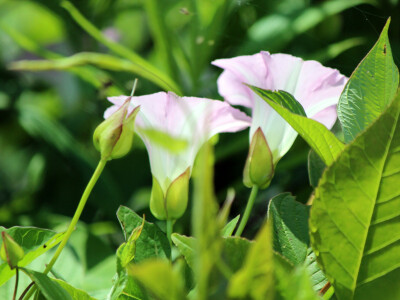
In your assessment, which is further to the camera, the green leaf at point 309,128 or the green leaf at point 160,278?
the green leaf at point 309,128

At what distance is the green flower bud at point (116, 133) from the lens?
352 mm

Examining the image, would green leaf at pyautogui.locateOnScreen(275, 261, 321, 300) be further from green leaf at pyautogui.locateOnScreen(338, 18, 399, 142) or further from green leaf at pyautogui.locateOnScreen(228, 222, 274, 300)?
green leaf at pyautogui.locateOnScreen(338, 18, 399, 142)

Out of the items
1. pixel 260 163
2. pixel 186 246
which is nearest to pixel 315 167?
pixel 260 163

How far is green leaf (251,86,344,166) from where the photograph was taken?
0.31 metres

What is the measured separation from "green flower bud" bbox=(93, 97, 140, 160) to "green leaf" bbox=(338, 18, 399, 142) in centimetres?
Result: 13

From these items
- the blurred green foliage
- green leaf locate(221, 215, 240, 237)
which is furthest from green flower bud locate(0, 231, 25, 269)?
the blurred green foliage

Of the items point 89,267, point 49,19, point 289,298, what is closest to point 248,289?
point 289,298

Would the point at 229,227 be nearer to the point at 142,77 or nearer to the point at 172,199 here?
the point at 172,199

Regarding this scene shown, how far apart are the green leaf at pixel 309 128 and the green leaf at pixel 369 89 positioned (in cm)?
1

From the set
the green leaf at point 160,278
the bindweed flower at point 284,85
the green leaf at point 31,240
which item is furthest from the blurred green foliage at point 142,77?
the green leaf at point 160,278

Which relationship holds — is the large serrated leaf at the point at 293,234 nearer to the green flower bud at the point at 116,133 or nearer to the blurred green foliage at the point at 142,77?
the green flower bud at the point at 116,133

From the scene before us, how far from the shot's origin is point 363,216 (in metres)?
0.28

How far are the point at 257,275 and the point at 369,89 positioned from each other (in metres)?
0.16

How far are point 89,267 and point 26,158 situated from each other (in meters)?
0.60
